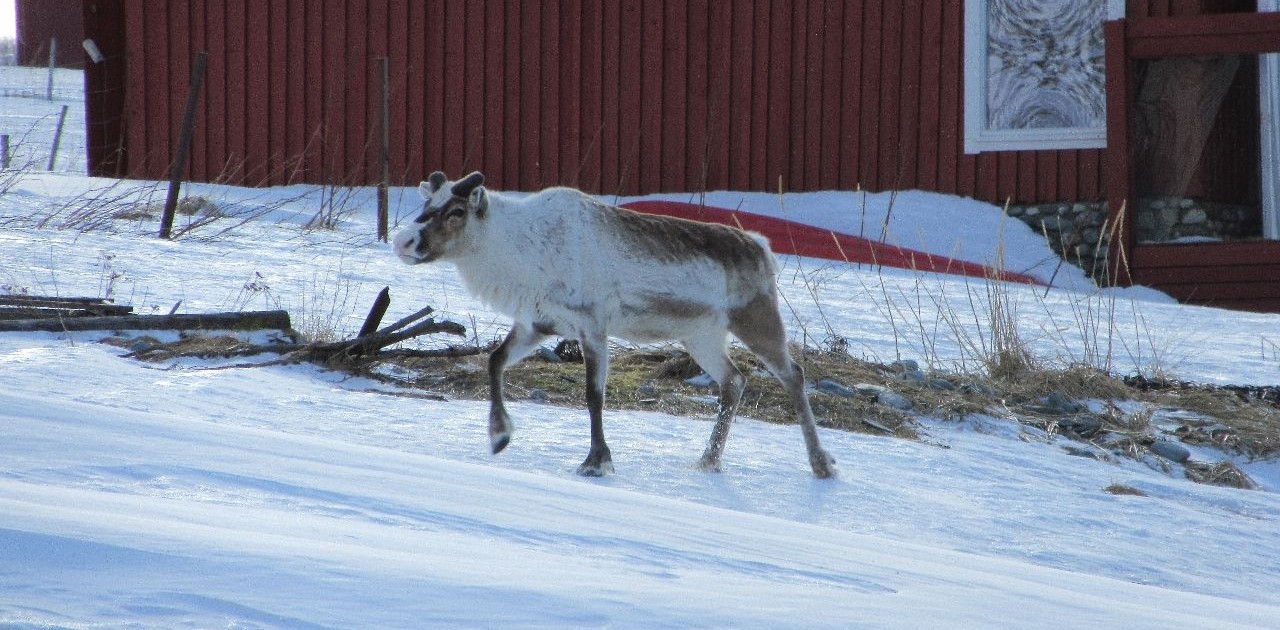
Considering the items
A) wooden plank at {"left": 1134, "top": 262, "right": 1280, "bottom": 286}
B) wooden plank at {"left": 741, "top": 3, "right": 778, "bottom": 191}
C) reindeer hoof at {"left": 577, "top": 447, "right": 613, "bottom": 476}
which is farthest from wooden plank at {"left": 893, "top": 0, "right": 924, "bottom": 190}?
reindeer hoof at {"left": 577, "top": 447, "right": 613, "bottom": 476}

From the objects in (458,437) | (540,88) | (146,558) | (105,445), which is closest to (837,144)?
(540,88)

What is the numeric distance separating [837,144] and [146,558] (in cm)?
1504

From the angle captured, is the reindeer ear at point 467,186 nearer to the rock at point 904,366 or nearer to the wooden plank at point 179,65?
the rock at point 904,366

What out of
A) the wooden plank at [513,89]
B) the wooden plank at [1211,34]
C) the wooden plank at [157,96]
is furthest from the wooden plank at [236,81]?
the wooden plank at [1211,34]

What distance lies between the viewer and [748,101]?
16969mm

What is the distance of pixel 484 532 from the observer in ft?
10.3

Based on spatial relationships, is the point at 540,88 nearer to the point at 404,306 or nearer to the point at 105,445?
the point at 404,306

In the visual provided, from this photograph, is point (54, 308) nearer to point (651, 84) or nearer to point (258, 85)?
point (651, 84)

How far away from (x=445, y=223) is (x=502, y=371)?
620 mm

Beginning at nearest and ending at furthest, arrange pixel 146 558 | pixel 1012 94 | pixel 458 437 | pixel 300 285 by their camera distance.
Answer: pixel 146 558, pixel 458 437, pixel 300 285, pixel 1012 94

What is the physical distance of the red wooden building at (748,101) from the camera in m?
14.1

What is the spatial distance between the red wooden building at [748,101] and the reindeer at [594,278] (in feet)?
31.1

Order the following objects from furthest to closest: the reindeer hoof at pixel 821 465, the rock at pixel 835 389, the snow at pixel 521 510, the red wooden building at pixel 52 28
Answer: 1. the red wooden building at pixel 52 28
2. the rock at pixel 835 389
3. the reindeer hoof at pixel 821 465
4. the snow at pixel 521 510

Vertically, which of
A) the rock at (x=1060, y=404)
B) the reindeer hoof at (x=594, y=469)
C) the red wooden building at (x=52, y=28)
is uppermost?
the red wooden building at (x=52, y=28)
